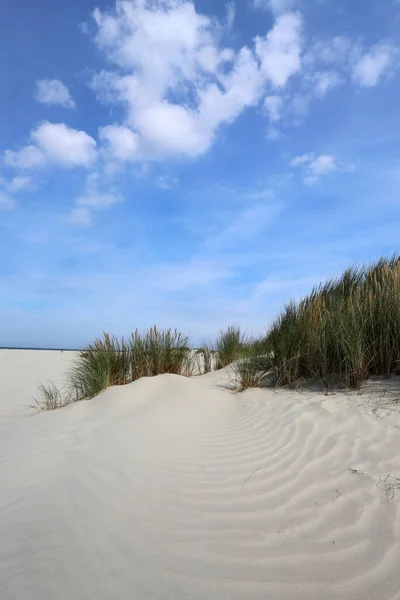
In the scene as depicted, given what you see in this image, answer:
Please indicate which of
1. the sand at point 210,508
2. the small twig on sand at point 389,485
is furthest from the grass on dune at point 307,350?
the small twig on sand at point 389,485

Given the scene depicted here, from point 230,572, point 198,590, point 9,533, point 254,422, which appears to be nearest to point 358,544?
point 230,572

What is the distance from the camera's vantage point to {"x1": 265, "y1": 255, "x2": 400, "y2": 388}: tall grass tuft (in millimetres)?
5215

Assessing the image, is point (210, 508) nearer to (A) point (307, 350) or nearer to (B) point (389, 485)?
(B) point (389, 485)

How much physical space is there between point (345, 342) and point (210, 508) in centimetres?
372

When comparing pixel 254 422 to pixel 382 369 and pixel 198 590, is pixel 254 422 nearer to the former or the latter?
pixel 382 369

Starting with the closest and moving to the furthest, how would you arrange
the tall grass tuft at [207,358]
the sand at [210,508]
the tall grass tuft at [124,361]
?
the sand at [210,508] < the tall grass tuft at [124,361] < the tall grass tuft at [207,358]

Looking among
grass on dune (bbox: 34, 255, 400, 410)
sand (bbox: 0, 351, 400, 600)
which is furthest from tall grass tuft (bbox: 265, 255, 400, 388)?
sand (bbox: 0, 351, 400, 600)

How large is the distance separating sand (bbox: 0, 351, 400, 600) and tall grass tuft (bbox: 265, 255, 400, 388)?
3.22 ft

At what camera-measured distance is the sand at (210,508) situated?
6.00 ft

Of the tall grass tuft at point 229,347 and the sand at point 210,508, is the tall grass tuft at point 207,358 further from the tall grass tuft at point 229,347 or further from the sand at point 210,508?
the sand at point 210,508

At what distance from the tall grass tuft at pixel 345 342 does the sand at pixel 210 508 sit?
982mm

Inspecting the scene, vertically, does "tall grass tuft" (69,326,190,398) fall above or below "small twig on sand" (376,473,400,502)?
above

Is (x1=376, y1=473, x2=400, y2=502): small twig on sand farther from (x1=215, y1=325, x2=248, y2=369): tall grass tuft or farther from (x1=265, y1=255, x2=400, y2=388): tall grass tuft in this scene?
(x1=215, y1=325, x2=248, y2=369): tall grass tuft

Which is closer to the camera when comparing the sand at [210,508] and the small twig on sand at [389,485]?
the sand at [210,508]
